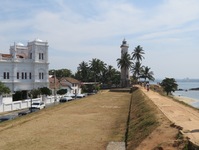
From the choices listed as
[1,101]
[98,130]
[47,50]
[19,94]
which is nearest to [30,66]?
[47,50]

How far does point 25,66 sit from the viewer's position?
201ft

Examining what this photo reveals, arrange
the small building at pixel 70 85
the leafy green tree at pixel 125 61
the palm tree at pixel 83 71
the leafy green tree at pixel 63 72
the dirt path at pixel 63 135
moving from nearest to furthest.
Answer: the dirt path at pixel 63 135
the small building at pixel 70 85
the leafy green tree at pixel 125 61
the palm tree at pixel 83 71
the leafy green tree at pixel 63 72

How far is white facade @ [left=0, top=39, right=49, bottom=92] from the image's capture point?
58031 millimetres

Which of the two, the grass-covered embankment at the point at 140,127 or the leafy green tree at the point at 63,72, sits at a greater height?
the leafy green tree at the point at 63,72

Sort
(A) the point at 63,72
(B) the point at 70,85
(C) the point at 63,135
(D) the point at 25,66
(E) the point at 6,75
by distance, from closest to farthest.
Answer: (C) the point at 63,135 < (E) the point at 6,75 < (D) the point at 25,66 < (B) the point at 70,85 < (A) the point at 63,72

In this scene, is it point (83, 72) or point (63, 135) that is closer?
point (63, 135)

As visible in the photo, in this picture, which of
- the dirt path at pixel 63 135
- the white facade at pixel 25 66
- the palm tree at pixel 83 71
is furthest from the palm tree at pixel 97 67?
the dirt path at pixel 63 135

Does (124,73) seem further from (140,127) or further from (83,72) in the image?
(140,127)

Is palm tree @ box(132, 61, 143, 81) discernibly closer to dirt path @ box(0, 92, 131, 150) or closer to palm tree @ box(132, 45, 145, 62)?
palm tree @ box(132, 45, 145, 62)

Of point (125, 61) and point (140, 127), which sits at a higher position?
point (125, 61)

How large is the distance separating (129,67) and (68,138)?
240 feet

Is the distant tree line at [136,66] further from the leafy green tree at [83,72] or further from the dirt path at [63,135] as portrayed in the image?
the dirt path at [63,135]

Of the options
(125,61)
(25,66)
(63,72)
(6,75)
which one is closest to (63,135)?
(6,75)

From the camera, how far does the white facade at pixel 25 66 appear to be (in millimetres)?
58031
